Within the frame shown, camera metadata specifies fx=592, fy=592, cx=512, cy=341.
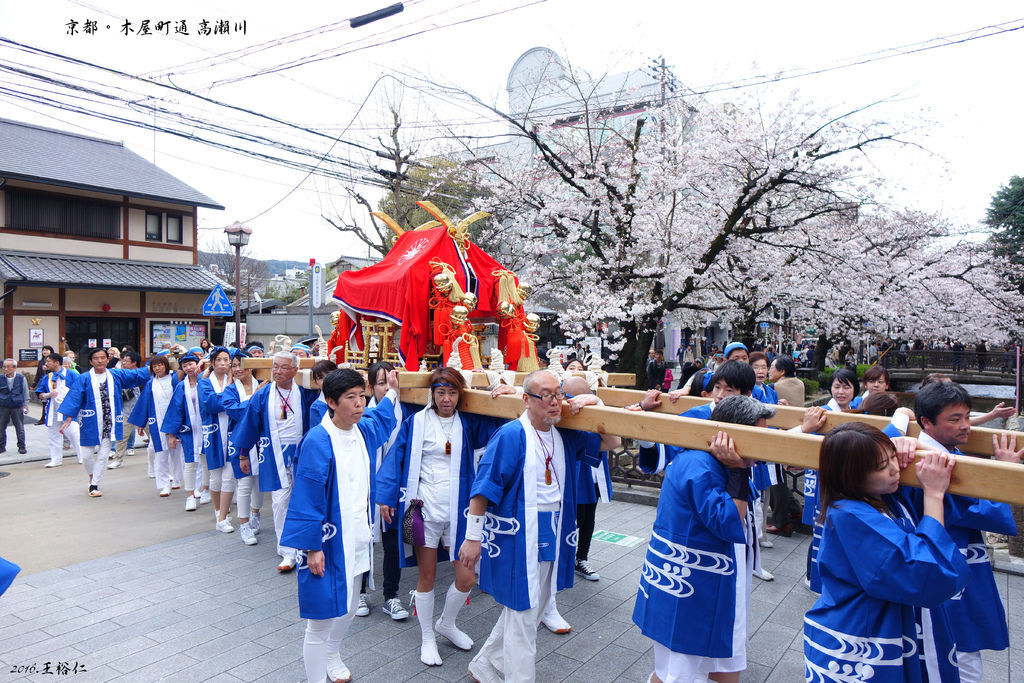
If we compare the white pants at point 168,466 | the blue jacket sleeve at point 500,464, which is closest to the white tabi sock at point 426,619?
the blue jacket sleeve at point 500,464

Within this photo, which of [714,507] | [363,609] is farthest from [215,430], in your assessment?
[714,507]

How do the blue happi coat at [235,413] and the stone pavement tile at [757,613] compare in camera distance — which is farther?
the blue happi coat at [235,413]

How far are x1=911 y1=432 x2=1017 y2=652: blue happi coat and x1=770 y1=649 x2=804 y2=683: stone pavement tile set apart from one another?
1.20m

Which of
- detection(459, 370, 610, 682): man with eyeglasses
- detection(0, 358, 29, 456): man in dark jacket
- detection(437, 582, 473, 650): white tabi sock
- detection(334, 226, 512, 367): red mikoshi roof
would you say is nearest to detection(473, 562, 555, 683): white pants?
detection(459, 370, 610, 682): man with eyeglasses

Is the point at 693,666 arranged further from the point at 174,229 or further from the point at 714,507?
the point at 174,229

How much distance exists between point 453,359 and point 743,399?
7.66 feet

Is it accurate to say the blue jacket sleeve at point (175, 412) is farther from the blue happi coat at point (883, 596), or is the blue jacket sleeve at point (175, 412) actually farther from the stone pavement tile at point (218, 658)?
the blue happi coat at point (883, 596)

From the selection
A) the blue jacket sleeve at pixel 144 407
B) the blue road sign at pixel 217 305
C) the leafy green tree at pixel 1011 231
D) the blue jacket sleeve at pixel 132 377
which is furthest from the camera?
the leafy green tree at pixel 1011 231

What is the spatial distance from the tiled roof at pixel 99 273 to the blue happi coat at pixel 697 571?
17.3m

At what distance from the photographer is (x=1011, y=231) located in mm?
19703

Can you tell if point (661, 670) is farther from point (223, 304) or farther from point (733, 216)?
point (223, 304)

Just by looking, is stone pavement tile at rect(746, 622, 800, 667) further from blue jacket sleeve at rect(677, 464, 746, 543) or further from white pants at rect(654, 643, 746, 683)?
blue jacket sleeve at rect(677, 464, 746, 543)

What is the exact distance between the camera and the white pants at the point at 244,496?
608 cm

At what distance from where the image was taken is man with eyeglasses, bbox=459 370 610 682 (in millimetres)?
3156
